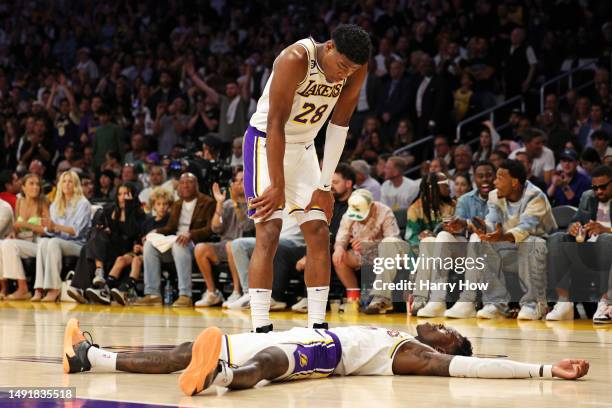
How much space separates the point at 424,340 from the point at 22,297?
750 centimetres

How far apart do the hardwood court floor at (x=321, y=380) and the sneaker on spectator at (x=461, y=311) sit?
19 centimetres

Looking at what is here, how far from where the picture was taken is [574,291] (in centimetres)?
880

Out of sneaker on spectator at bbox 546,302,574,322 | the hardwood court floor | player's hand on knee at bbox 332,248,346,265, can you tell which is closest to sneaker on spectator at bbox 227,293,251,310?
the hardwood court floor

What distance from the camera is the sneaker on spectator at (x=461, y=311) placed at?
29.5 feet

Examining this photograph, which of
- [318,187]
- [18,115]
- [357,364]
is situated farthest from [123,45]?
[357,364]

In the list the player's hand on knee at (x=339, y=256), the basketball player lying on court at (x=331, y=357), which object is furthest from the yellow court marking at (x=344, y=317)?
the basketball player lying on court at (x=331, y=357)

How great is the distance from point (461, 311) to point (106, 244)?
4.06 metres

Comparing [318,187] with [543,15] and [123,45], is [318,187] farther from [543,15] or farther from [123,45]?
[123,45]

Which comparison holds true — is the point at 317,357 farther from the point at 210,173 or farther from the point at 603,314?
the point at 210,173

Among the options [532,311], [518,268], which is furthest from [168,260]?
[532,311]

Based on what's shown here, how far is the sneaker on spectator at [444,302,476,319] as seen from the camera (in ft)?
29.5

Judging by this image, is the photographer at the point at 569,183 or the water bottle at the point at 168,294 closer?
the photographer at the point at 569,183

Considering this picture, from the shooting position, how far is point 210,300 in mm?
10648

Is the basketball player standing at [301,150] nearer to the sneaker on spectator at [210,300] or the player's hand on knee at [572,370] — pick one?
the player's hand on knee at [572,370]
